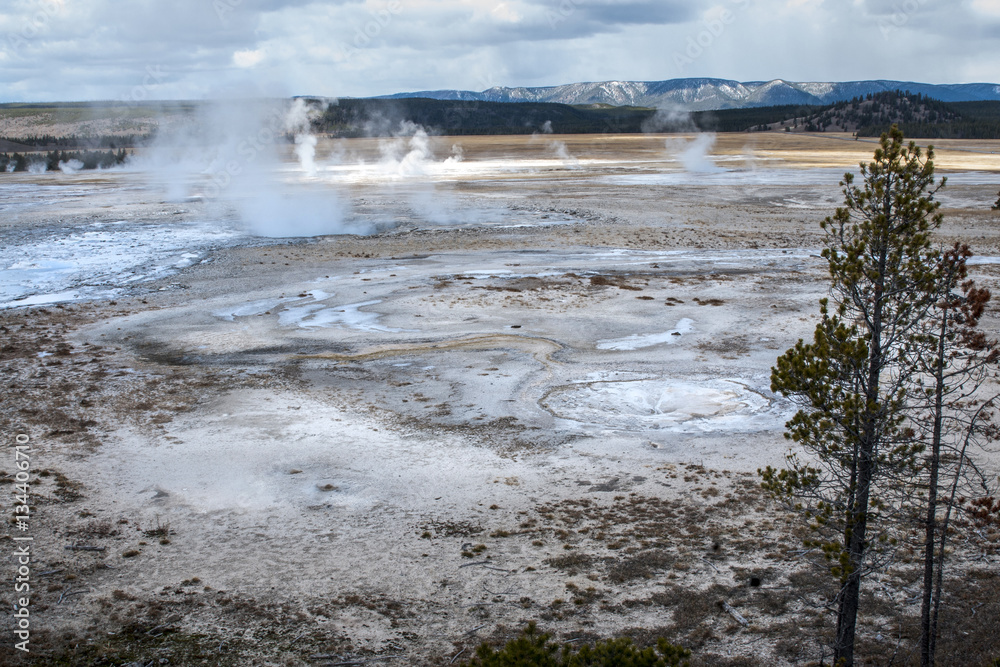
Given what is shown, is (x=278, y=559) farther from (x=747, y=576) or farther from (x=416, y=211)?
(x=416, y=211)

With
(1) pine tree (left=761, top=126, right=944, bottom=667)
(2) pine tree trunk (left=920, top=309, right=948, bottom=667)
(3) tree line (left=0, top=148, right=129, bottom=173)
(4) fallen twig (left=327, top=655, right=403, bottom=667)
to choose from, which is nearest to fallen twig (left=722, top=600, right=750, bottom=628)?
(1) pine tree (left=761, top=126, right=944, bottom=667)

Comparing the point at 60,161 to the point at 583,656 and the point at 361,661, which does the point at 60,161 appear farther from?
the point at 583,656

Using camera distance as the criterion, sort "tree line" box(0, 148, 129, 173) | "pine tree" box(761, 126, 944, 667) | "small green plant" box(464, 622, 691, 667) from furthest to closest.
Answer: "tree line" box(0, 148, 129, 173) → "pine tree" box(761, 126, 944, 667) → "small green plant" box(464, 622, 691, 667)

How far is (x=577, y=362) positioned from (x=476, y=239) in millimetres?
15986

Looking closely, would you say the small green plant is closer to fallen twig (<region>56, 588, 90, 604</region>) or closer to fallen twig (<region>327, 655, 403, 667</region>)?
fallen twig (<region>327, 655, 403, 667</region>)

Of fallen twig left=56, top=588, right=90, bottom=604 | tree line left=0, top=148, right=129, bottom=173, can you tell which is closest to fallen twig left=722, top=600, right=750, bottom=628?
fallen twig left=56, top=588, right=90, bottom=604

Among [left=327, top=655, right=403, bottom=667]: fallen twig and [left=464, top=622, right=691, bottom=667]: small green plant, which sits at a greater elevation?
[left=464, top=622, right=691, bottom=667]: small green plant

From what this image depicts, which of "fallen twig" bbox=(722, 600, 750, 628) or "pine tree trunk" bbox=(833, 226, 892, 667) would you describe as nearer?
"pine tree trunk" bbox=(833, 226, 892, 667)

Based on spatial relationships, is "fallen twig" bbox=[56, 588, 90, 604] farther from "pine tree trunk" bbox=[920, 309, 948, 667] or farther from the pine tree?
"pine tree trunk" bbox=[920, 309, 948, 667]

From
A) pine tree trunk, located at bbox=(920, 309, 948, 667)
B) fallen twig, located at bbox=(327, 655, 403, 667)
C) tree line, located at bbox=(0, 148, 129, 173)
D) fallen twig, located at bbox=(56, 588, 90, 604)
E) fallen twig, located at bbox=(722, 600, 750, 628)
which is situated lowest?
fallen twig, located at bbox=(327, 655, 403, 667)

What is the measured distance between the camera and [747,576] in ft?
24.7

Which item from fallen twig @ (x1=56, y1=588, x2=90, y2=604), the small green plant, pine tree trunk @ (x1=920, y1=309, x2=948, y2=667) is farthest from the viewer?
fallen twig @ (x1=56, y1=588, x2=90, y2=604)

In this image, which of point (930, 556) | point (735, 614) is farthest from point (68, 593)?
point (930, 556)

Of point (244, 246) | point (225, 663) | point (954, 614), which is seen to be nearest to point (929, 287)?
point (954, 614)
